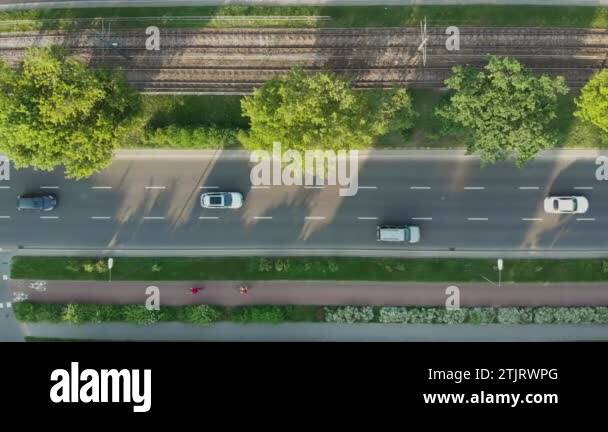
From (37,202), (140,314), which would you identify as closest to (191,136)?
(37,202)

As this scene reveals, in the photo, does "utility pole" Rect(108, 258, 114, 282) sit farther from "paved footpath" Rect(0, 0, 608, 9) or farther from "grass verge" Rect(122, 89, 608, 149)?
"paved footpath" Rect(0, 0, 608, 9)

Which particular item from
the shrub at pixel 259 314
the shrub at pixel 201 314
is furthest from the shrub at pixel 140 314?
the shrub at pixel 259 314

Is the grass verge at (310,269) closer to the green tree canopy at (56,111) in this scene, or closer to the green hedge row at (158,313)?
the green hedge row at (158,313)

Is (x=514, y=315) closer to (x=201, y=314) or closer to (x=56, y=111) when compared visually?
(x=201, y=314)

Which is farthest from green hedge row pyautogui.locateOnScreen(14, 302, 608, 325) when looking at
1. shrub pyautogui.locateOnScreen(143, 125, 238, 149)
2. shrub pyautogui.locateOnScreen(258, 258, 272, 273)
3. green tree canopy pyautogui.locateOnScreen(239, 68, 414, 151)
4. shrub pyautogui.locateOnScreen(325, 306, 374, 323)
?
green tree canopy pyautogui.locateOnScreen(239, 68, 414, 151)

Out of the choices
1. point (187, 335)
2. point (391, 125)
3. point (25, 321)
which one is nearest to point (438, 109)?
point (391, 125)
